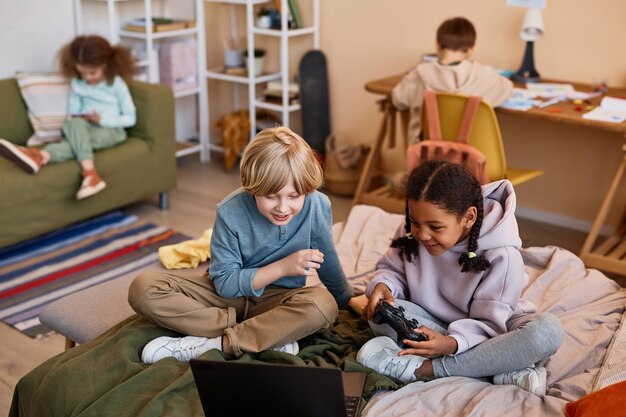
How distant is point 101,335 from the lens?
204 centimetres

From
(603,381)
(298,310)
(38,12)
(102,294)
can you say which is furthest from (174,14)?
(603,381)

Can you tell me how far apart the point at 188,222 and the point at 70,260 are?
0.63m

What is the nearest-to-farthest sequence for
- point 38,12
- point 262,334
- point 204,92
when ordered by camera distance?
A: point 262,334 → point 38,12 → point 204,92

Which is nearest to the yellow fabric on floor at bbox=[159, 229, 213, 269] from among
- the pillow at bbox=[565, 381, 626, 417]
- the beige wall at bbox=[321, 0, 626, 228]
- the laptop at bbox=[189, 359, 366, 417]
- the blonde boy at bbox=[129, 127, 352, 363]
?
the blonde boy at bbox=[129, 127, 352, 363]

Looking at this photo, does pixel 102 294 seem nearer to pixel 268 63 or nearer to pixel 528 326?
pixel 528 326

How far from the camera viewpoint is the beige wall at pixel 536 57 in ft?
11.5

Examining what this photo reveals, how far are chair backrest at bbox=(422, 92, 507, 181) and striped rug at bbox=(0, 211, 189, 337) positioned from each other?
1277 mm

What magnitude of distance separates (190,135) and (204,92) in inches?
19.1

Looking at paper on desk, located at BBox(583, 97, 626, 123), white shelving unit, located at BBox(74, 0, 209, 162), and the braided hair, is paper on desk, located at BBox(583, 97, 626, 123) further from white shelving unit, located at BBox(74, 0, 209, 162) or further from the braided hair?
white shelving unit, located at BBox(74, 0, 209, 162)

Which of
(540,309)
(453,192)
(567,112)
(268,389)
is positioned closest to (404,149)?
(567,112)

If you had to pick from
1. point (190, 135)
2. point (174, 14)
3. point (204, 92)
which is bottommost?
point (190, 135)

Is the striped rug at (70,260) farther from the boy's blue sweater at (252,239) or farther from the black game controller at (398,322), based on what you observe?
the black game controller at (398,322)

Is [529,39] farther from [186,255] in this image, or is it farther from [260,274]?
[260,274]

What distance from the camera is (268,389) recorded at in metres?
1.48
